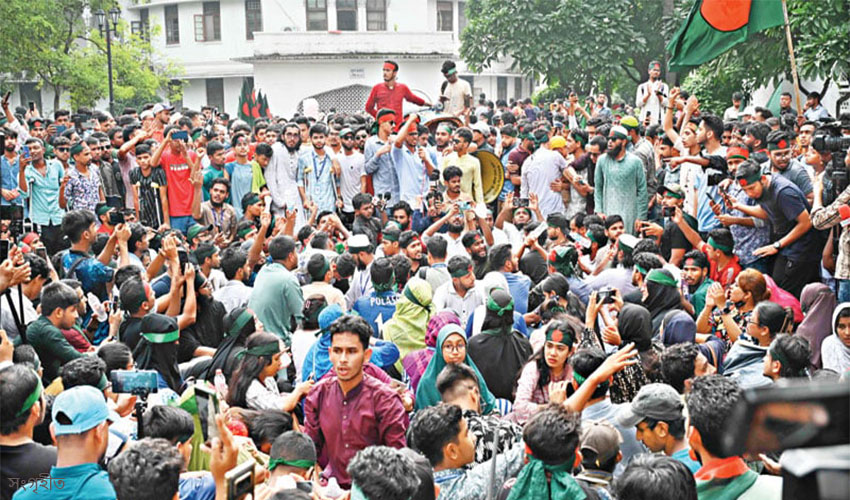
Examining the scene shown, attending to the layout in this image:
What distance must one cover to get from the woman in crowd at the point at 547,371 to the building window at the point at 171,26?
39.4 metres

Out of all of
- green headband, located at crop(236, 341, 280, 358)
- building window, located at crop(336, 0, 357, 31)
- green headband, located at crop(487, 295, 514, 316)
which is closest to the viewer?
green headband, located at crop(236, 341, 280, 358)

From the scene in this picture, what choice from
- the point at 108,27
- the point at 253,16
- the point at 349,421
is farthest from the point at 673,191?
the point at 253,16

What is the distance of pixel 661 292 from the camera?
21.7 feet

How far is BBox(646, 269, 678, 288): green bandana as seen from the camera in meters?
6.60

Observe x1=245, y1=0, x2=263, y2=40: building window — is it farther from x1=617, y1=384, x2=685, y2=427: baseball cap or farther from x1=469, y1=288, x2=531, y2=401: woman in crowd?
x1=617, y1=384, x2=685, y2=427: baseball cap

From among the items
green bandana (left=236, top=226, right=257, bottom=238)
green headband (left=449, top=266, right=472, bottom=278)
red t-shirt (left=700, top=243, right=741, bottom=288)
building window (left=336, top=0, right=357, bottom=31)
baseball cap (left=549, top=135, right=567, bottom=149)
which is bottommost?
red t-shirt (left=700, top=243, right=741, bottom=288)

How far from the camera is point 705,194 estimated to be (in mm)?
9352

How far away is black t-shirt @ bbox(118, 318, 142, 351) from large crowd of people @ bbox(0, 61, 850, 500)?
19 millimetres

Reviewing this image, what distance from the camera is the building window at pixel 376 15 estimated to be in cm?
3706

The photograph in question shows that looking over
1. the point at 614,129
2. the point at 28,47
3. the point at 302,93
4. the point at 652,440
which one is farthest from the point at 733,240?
the point at 302,93

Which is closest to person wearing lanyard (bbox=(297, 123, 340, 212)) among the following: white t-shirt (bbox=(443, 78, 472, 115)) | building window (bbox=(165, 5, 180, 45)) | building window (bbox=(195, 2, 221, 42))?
white t-shirt (bbox=(443, 78, 472, 115))

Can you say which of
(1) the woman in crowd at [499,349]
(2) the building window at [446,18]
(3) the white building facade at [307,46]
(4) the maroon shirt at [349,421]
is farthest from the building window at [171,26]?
(4) the maroon shirt at [349,421]

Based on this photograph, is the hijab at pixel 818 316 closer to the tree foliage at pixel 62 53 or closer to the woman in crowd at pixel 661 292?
the woman in crowd at pixel 661 292

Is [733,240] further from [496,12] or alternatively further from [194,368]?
[496,12]
